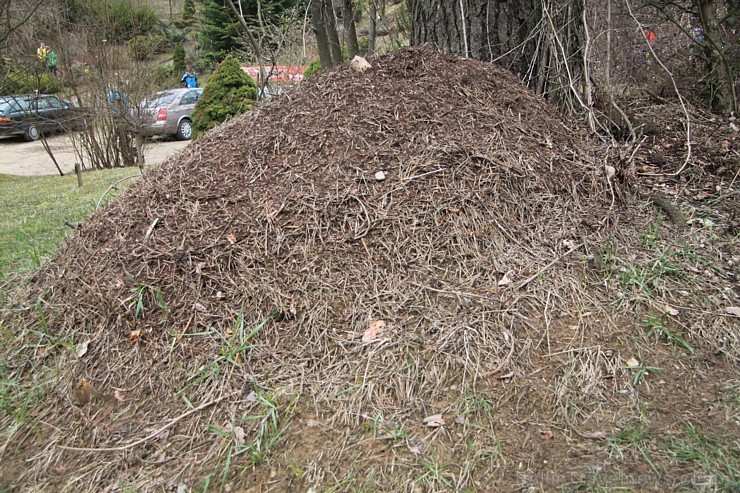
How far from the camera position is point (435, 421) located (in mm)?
1946

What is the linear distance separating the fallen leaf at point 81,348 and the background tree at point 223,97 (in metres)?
8.86

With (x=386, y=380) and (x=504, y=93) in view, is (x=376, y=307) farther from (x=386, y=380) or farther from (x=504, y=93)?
(x=504, y=93)

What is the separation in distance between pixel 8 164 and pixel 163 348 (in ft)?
56.0

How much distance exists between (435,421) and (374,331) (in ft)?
1.63

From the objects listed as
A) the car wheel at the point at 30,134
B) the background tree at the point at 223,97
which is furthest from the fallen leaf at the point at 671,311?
the car wheel at the point at 30,134

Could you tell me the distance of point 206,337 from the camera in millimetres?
2299

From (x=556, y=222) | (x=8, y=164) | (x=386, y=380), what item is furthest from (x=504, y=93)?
(x=8, y=164)

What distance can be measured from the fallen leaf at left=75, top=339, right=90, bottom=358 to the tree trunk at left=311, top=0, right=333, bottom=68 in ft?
14.2

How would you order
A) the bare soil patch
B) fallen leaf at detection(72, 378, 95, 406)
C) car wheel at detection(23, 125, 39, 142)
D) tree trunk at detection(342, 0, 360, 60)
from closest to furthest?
the bare soil patch, fallen leaf at detection(72, 378, 95, 406), tree trunk at detection(342, 0, 360, 60), car wheel at detection(23, 125, 39, 142)

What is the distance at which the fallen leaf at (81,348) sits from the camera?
234 centimetres

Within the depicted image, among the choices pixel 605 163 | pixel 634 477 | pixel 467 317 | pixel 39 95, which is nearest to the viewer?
pixel 634 477

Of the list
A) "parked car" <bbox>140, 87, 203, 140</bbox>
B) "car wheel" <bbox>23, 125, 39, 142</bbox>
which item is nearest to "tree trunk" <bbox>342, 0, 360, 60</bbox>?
"parked car" <bbox>140, 87, 203, 140</bbox>

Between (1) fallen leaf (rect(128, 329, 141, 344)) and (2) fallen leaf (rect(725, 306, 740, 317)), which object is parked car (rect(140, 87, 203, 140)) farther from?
(2) fallen leaf (rect(725, 306, 740, 317))

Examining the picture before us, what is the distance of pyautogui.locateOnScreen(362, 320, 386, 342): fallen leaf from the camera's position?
88.8 inches
